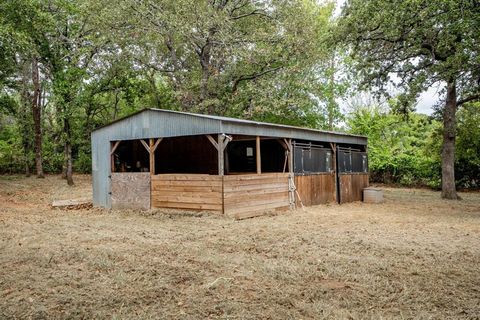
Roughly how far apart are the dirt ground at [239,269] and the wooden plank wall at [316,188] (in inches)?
119

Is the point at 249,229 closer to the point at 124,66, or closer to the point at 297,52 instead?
the point at 297,52

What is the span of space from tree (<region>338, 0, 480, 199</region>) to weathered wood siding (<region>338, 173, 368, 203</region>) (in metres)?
3.08

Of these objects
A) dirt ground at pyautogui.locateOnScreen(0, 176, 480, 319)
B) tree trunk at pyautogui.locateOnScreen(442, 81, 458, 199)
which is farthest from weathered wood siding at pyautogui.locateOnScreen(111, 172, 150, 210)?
tree trunk at pyautogui.locateOnScreen(442, 81, 458, 199)

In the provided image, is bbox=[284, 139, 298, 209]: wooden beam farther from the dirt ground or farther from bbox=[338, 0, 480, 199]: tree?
bbox=[338, 0, 480, 199]: tree

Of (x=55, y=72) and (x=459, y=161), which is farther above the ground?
(x=55, y=72)

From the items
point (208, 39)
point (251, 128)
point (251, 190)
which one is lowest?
point (251, 190)

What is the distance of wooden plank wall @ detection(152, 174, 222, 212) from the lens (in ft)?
30.3

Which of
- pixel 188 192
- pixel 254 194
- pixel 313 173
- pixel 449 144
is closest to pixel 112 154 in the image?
pixel 188 192

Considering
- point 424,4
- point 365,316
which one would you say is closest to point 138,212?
point 365,316

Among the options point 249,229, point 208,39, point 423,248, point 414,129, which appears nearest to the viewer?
point 423,248

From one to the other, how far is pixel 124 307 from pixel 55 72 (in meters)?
16.6

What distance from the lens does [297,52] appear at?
1706 centimetres

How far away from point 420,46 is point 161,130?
8641 millimetres

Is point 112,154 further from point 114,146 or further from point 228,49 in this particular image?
point 228,49
